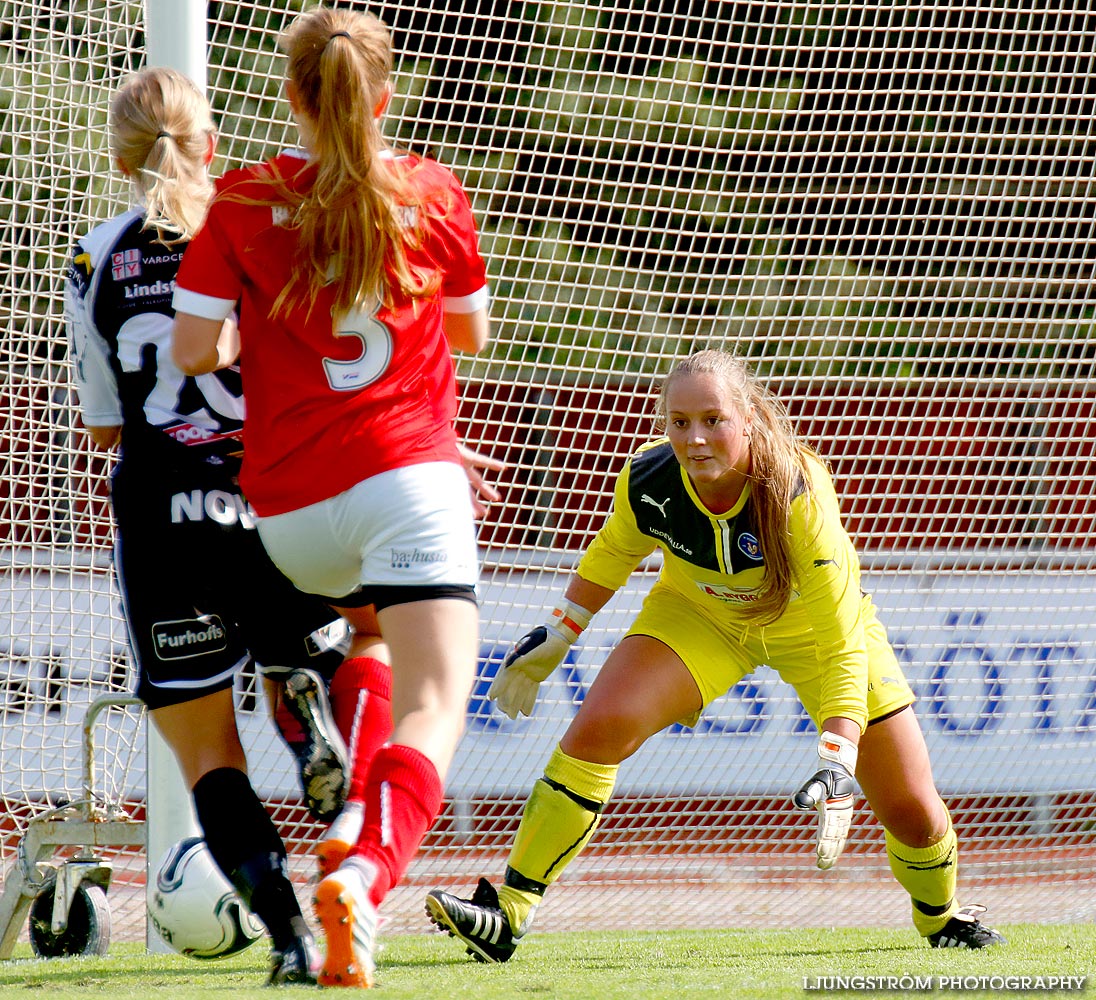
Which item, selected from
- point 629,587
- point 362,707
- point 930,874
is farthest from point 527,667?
point 629,587

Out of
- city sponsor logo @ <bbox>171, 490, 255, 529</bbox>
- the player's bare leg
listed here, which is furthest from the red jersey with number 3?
the player's bare leg

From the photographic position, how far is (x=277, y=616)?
8.09 feet

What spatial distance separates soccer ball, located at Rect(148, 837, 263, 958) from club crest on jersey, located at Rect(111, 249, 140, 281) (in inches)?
42.1

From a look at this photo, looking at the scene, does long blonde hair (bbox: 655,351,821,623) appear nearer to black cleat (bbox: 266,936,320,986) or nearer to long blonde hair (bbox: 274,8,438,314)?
long blonde hair (bbox: 274,8,438,314)

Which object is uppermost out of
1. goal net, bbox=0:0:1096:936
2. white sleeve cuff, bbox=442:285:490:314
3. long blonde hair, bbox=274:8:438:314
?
long blonde hair, bbox=274:8:438:314

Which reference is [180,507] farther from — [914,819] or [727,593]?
[914,819]

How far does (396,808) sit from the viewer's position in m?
1.92

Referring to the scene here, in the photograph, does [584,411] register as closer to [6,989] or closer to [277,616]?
[277,616]

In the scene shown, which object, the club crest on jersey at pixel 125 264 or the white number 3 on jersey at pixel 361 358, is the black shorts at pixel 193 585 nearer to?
the club crest on jersey at pixel 125 264

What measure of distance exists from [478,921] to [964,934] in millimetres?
1164

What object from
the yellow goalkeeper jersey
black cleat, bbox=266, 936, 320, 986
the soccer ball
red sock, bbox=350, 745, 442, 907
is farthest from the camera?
the yellow goalkeeper jersey

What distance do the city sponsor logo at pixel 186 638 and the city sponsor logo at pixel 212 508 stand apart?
0.63ft

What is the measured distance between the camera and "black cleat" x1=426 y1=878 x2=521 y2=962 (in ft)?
8.95

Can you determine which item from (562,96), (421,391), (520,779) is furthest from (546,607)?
(421,391)
